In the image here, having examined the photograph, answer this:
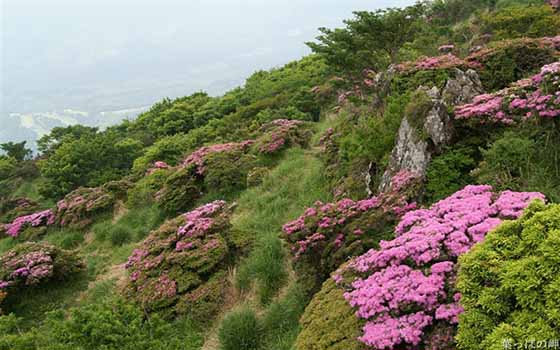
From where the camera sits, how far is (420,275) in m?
3.54

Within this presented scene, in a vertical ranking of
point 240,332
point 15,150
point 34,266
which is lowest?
point 240,332

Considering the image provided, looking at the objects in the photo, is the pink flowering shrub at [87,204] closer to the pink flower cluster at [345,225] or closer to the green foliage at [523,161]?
the pink flower cluster at [345,225]

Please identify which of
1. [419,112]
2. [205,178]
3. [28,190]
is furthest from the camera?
[28,190]

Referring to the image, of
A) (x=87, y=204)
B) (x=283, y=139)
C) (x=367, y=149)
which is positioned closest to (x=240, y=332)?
(x=367, y=149)

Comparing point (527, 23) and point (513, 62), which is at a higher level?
point (527, 23)

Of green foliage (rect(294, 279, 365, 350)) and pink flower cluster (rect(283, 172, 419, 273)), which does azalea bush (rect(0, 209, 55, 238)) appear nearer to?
pink flower cluster (rect(283, 172, 419, 273))

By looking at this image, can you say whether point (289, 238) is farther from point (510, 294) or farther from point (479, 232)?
point (510, 294)

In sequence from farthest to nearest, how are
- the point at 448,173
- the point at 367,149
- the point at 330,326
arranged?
the point at 367,149 → the point at 448,173 → the point at 330,326

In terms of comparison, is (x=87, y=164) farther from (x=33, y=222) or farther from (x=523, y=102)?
(x=523, y=102)

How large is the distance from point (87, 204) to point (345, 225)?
10.1 m

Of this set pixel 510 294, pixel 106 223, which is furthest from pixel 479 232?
pixel 106 223

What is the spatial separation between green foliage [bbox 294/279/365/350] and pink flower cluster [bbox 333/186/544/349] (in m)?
0.13

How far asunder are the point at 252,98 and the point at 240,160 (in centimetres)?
1449

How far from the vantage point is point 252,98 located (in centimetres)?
2572
